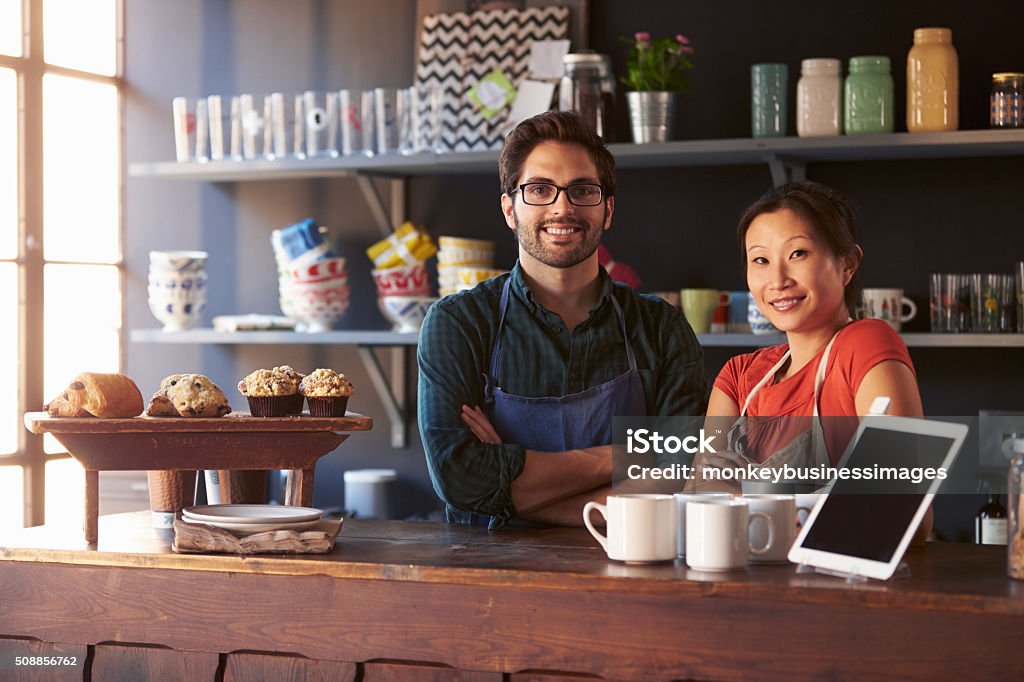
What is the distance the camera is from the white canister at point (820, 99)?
3174mm

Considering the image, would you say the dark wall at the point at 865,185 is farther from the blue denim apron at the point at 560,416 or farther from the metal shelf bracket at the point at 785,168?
the blue denim apron at the point at 560,416

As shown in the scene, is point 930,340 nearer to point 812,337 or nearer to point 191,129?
point 812,337

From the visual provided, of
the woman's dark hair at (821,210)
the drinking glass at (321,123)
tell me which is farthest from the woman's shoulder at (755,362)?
the drinking glass at (321,123)

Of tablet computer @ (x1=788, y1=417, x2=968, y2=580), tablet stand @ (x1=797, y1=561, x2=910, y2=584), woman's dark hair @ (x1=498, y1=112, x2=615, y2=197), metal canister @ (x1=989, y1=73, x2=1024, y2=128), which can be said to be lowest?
tablet stand @ (x1=797, y1=561, x2=910, y2=584)

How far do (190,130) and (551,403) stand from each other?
193 centimetres

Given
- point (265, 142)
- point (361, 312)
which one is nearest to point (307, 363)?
point (361, 312)

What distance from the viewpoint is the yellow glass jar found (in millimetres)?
3111

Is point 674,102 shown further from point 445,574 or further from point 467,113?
point 445,574

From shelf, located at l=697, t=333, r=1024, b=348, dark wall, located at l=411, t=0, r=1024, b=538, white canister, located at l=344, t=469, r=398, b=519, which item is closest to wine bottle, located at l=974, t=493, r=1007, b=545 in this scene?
dark wall, located at l=411, t=0, r=1024, b=538

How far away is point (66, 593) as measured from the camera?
5.94 ft

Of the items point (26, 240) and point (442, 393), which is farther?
point (26, 240)

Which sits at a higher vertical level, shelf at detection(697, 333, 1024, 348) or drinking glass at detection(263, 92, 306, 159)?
drinking glass at detection(263, 92, 306, 159)

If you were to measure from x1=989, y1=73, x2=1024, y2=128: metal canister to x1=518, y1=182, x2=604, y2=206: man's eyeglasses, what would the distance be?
134cm

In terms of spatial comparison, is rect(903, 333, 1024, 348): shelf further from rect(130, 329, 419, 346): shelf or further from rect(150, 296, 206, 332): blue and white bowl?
rect(150, 296, 206, 332): blue and white bowl
